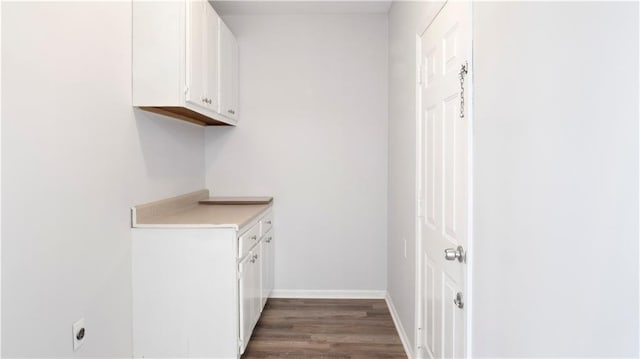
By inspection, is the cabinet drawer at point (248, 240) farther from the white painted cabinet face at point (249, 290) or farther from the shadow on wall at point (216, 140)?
the shadow on wall at point (216, 140)

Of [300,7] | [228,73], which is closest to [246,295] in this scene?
[228,73]

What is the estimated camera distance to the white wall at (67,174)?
1.42 meters

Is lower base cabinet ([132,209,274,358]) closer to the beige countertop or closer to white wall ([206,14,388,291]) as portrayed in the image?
the beige countertop

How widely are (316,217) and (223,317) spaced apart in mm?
1585

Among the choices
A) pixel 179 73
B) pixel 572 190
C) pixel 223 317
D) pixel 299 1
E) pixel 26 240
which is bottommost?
pixel 223 317

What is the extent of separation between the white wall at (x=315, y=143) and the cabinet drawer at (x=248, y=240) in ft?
2.81

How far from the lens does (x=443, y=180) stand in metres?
1.86

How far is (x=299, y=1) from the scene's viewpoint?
11.2 ft

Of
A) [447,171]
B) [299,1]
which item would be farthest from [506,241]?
[299,1]

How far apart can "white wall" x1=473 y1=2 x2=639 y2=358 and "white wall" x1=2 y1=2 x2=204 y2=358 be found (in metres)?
1.62

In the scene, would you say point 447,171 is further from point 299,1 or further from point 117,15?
point 299,1

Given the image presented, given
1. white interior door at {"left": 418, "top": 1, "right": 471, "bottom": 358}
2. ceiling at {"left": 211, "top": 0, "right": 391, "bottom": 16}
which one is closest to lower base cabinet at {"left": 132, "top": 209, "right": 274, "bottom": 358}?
white interior door at {"left": 418, "top": 1, "right": 471, "bottom": 358}

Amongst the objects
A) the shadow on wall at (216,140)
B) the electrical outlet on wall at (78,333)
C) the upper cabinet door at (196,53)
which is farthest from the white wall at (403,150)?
the electrical outlet on wall at (78,333)

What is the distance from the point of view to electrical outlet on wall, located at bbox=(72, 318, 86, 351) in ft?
5.78
